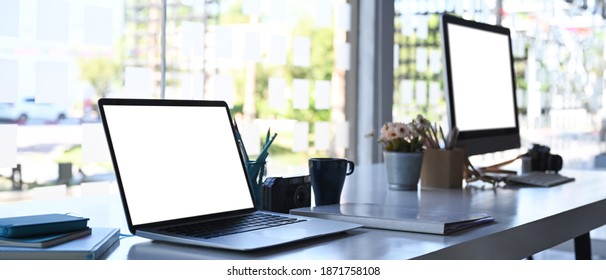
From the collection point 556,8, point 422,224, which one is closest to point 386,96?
point 556,8

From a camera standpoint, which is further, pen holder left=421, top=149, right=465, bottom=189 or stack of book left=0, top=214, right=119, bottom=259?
pen holder left=421, top=149, right=465, bottom=189

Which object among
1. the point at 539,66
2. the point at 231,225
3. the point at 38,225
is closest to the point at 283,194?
the point at 231,225

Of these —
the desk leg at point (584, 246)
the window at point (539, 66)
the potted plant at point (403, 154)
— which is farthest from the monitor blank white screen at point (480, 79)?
the window at point (539, 66)

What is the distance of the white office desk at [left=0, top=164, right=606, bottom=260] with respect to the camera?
1.07m

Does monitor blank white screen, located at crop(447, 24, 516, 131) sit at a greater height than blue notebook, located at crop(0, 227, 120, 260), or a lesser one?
greater

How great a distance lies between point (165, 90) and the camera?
9.52ft

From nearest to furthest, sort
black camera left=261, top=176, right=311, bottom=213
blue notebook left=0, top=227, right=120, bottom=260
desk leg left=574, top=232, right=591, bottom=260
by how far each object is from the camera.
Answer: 1. blue notebook left=0, top=227, right=120, bottom=260
2. black camera left=261, top=176, right=311, bottom=213
3. desk leg left=574, top=232, right=591, bottom=260

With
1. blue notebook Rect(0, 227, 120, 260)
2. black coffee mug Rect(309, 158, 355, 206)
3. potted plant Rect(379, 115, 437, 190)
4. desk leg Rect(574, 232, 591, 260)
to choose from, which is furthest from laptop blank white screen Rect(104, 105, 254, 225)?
desk leg Rect(574, 232, 591, 260)

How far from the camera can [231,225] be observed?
121 cm

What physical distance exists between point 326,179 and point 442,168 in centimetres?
58

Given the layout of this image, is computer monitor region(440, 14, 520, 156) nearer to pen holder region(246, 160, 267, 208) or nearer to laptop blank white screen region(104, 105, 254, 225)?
pen holder region(246, 160, 267, 208)

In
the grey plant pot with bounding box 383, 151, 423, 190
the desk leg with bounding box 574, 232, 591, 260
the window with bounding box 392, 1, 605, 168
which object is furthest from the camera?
the window with bounding box 392, 1, 605, 168

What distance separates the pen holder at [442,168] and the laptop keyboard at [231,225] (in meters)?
0.83

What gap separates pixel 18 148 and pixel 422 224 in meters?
1.63
